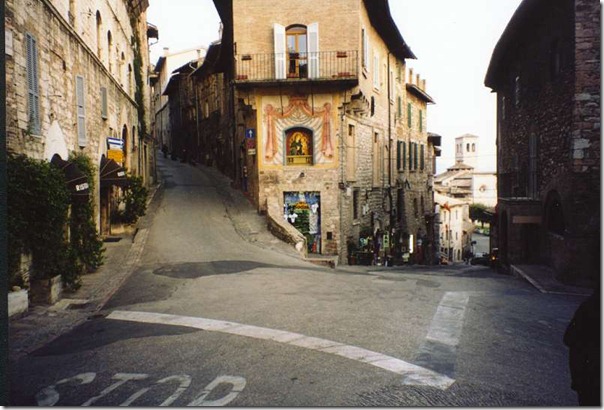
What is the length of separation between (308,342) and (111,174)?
1073 centimetres

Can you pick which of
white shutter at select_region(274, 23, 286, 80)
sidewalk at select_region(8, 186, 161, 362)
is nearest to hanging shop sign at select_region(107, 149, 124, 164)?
sidewalk at select_region(8, 186, 161, 362)

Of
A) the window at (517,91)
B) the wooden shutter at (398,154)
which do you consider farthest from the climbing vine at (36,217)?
the wooden shutter at (398,154)

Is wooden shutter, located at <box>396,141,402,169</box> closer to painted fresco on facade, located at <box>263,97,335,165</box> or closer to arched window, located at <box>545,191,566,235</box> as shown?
painted fresco on facade, located at <box>263,97,335,165</box>

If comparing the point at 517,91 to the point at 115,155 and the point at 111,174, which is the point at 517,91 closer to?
the point at 115,155

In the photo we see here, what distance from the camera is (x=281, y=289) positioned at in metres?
10.3

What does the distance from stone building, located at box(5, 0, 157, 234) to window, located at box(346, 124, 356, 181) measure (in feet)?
24.9

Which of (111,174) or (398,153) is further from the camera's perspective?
(398,153)

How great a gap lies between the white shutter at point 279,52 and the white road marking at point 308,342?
11526mm

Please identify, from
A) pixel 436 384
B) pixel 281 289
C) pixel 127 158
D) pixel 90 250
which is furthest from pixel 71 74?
pixel 436 384

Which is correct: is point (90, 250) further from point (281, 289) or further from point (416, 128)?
point (416, 128)

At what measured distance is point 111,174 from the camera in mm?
15594

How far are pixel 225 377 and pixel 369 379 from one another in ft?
4.45

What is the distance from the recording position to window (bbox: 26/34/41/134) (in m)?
9.55

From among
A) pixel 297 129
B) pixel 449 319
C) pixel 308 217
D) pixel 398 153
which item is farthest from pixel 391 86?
pixel 449 319
